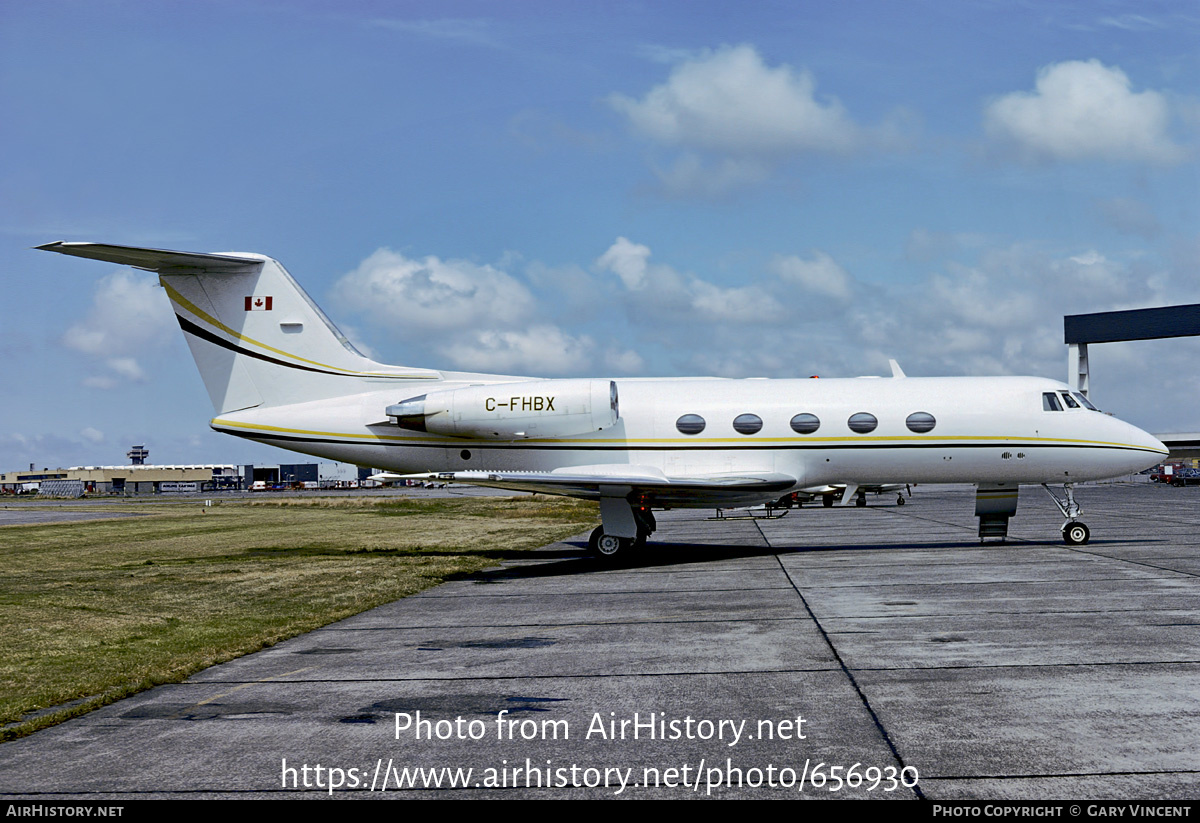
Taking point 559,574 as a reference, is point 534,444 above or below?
above

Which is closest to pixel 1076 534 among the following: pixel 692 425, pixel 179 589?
pixel 692 425

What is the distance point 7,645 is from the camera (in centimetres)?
1117

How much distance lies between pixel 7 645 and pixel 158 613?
2677mm

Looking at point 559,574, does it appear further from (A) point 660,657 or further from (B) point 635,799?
(B) point 635,799

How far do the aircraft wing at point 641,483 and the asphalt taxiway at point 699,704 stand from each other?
4652 mm

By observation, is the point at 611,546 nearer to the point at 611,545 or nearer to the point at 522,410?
the point at 611,545

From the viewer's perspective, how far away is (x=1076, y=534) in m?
20.3

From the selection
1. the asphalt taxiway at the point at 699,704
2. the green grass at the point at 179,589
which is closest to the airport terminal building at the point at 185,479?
the green grass at the point at 179,589

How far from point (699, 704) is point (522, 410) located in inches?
518

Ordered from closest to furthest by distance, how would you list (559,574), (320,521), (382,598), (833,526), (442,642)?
(442,642) < (382,598) < (559,574) < (833,526) < (320,521)

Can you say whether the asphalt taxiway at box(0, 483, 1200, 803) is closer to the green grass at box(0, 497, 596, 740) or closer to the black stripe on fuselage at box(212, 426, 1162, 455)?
the green grass at box(0, 497, 596, 740)

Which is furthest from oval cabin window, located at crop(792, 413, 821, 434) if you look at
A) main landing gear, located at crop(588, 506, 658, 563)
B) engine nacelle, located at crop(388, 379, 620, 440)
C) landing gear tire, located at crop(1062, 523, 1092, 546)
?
landing gear tire, located at crop(1062, 523, 1092, 546)

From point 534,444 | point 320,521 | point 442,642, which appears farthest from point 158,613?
point 320,521

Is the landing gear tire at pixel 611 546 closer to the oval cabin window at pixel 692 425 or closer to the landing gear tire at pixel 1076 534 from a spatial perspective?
the oval cabin window at pixel 692 425
